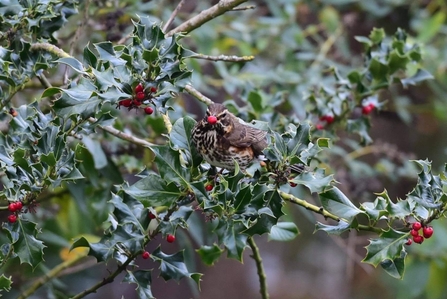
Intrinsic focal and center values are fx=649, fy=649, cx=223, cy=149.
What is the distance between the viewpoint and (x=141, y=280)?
2.08m

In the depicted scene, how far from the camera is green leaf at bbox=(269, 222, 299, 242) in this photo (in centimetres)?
238

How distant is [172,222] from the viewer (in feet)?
6.44

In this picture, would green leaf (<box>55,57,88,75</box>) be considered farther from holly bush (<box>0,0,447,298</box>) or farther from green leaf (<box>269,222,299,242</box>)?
green leaf (<box>269,222,299,242</box>)

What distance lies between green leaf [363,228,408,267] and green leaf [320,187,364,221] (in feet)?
0.39

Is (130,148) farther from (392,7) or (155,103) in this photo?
(392,7)

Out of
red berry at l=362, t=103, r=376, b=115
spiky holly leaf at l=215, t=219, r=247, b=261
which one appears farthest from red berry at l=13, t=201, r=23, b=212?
red berry at l=362, t=103, r=376, b=115

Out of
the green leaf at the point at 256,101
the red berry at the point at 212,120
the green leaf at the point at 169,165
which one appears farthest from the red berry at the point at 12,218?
the green leaf at the point at 256,101

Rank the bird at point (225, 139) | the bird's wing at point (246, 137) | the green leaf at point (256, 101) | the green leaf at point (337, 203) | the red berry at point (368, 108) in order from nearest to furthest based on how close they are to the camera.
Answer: the green leaf at point (337, 203) → the bird at point (225, 139) → the bird's wing at point (246, 137) → the green leaf at point (256, 101) → the red berry at point (368, 108)

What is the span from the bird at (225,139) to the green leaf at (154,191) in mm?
295

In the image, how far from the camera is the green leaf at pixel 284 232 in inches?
93.5

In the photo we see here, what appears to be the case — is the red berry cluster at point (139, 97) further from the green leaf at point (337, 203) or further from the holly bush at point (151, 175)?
the green leaf at point (337, 203)

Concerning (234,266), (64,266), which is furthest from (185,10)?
(234,266)

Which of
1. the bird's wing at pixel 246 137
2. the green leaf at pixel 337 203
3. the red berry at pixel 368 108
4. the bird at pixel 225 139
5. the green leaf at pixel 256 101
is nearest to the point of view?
the green leaf at pixel 337 203

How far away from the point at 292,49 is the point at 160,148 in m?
2.93
